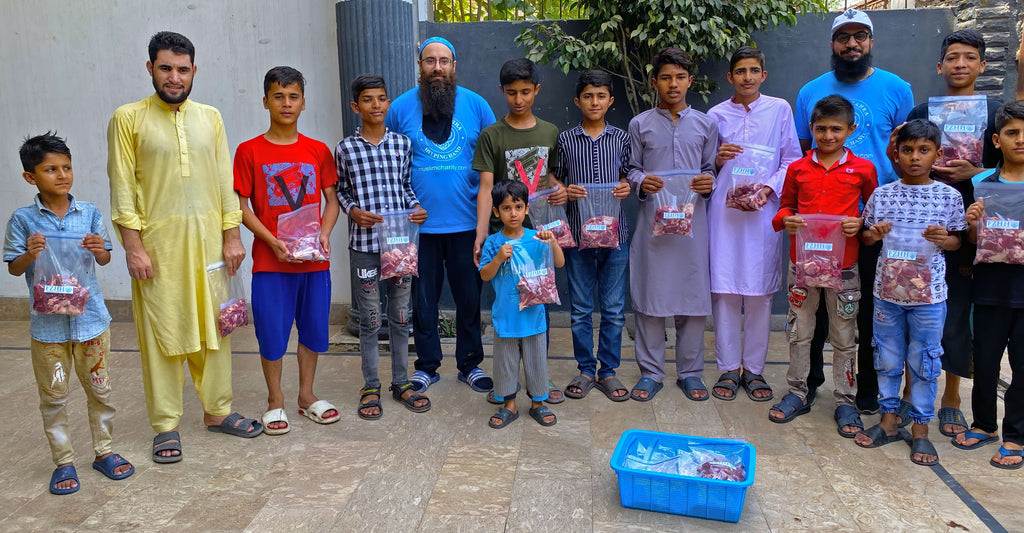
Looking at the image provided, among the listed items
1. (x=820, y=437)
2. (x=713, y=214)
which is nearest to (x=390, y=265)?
(x=713, y=214)

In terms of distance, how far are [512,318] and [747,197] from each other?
4.74 feet

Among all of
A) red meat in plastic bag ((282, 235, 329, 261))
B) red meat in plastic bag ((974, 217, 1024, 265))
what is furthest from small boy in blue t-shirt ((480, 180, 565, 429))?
red meat in plastic bag ((974, 217, 1024, 265))

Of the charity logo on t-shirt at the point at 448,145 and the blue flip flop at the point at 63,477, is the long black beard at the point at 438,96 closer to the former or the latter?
the charity logo on t-shirt at the point at 448,145

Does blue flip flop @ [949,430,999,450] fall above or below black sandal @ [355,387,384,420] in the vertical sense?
below

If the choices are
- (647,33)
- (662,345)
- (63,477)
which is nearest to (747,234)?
(662,345)

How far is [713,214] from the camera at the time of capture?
4.26 m

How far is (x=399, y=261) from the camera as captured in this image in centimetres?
397

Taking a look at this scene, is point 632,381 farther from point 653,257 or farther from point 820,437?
point 820,437

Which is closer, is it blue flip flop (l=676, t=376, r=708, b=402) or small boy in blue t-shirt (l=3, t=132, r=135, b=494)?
small boy in blue t-shirt (l=3, t=132, r=135, b=494)

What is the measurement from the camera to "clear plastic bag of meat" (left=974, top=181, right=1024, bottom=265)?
332 cm

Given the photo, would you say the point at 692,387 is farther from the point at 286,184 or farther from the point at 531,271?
the point at 286,184

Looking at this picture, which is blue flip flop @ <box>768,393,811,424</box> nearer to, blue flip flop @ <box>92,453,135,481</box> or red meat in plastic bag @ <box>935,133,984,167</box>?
red meat in plastic bag @ <box>935,133,984,167</box>

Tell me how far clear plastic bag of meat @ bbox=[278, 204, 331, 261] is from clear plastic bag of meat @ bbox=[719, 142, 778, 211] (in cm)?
226

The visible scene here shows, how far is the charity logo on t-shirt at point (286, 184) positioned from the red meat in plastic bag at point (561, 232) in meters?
1.29
